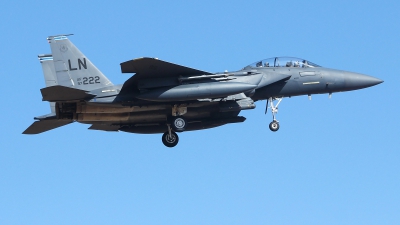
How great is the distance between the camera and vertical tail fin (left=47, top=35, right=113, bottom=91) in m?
23.6

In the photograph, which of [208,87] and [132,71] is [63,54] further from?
[208,87]

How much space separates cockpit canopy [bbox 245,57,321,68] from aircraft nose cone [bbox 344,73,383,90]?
4.02ft

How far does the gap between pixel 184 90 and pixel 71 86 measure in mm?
3538

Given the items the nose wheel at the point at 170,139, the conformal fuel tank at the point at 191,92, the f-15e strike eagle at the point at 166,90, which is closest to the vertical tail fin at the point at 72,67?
the f-15e strike eagle at the point at 166,90

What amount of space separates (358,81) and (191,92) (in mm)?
6181

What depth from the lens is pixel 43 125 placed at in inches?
984

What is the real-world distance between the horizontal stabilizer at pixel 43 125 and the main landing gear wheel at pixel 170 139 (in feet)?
10.2

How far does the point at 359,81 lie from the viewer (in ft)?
83.8

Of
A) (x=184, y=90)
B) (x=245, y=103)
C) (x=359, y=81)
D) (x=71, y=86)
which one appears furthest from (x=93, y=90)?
(x=359, y=81)

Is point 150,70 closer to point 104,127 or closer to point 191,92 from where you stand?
point 191,92

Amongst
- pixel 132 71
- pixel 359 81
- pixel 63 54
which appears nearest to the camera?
pixel 132 71

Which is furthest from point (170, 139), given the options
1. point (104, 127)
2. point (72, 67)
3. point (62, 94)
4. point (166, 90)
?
point (62, 94)

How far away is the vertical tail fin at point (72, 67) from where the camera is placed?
2362 centimetres

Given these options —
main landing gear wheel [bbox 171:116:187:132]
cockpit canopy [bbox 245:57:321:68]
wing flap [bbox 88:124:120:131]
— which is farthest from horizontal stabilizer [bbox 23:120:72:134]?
cockpit canopy [bbox 245:57:321:68]
